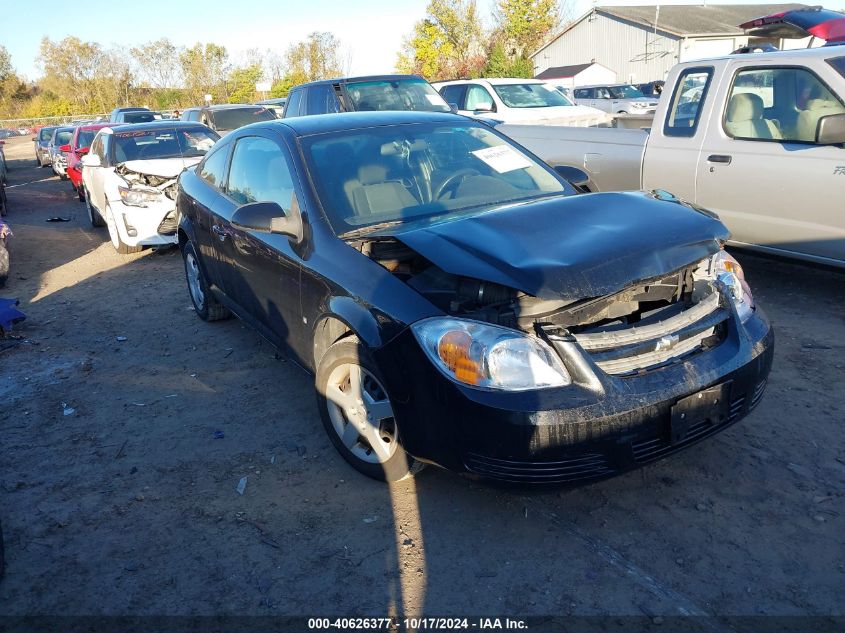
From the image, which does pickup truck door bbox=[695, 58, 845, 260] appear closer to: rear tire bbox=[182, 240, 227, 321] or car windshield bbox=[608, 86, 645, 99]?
rear tire bbox=[182, 240, 227, 321]

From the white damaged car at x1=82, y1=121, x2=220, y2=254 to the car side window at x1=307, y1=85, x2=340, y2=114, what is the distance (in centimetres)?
157

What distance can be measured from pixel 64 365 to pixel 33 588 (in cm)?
293

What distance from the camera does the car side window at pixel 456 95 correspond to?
40.3ft

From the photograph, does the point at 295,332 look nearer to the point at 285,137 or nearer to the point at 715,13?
the point at 285,137

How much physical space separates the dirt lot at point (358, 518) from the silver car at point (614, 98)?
19582mm

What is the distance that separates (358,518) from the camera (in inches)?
128

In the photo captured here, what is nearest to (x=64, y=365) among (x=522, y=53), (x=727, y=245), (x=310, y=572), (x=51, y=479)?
(x=51, y=479)

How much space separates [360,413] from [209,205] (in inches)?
99.8

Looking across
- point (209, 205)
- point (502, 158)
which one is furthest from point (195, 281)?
point (502, 158)

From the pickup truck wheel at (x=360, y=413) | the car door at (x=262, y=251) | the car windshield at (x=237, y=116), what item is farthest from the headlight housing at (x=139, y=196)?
the pickup truck wheel at (x=360, y=413)

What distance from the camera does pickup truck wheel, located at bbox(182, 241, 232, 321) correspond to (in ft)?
19.4

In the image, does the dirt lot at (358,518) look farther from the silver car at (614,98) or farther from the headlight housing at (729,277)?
the silver car at (614,98)

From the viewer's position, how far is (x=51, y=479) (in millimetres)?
3799

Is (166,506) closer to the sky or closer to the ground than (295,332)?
closer to the ground
